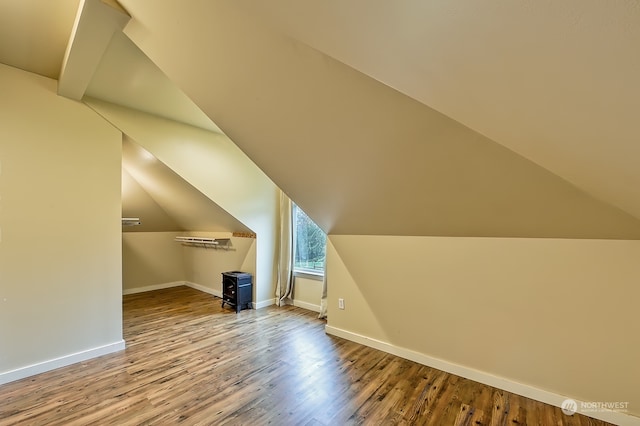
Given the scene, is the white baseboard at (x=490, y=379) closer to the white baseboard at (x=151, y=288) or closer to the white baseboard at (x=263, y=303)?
the white baseboard at (x=263, y=303)

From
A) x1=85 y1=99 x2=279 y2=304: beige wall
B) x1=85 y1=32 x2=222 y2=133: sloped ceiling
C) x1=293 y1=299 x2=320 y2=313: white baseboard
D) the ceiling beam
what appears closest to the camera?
the ceiling beam

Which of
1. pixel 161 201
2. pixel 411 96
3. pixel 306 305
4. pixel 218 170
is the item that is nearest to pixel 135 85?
pixel 218 170

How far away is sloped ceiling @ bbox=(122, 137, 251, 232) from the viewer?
385cm

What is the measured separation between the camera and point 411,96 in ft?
3.81

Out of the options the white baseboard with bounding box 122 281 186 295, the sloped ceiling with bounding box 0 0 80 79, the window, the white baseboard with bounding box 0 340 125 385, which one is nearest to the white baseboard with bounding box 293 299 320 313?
the window

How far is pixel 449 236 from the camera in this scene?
2.55 m

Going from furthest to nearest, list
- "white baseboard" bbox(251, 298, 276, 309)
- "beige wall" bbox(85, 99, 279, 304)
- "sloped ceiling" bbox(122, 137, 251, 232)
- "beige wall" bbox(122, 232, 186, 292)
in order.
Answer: "beige wall" bbox(122, 232, 186, 292) → "white baseboard" bbox(251, 298, 276, 309) → "sloped ceiling" bbox(122, 137, 251, 232) → "beige wall" bbox(85, 99, 279, 304)

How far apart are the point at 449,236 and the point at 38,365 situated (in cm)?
374

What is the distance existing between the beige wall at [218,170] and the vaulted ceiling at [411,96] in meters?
0.29

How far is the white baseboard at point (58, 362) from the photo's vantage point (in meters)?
2.43

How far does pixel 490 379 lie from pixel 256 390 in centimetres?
187

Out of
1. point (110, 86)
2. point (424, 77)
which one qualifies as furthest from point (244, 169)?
point (424, 77)

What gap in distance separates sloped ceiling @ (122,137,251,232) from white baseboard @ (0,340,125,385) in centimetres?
195

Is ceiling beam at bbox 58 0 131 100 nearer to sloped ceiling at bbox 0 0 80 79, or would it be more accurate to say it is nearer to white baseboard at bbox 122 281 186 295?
sloped ceiling at bbox 0 0 80 79
